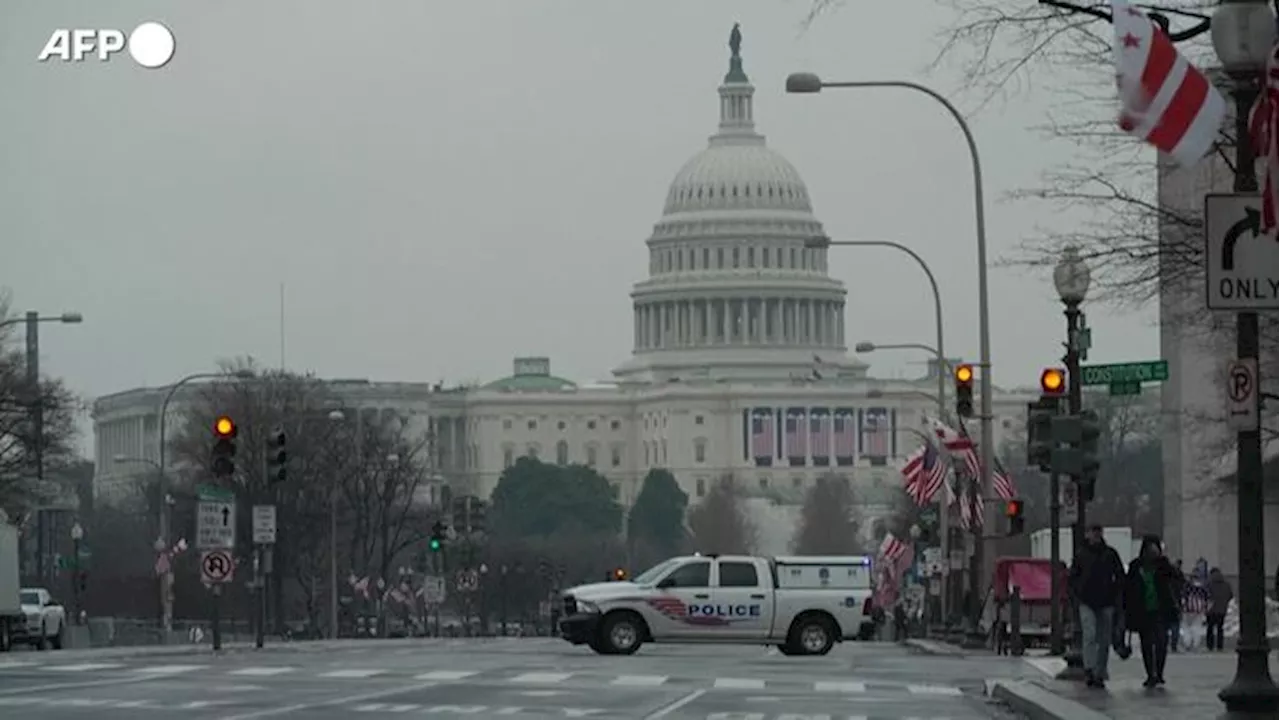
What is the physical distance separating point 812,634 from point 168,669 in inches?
628


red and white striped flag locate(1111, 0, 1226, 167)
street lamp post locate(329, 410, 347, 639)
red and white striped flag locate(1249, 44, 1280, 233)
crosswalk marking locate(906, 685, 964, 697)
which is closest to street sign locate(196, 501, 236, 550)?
crosswalk marking locate(906, 685, 964, 697)

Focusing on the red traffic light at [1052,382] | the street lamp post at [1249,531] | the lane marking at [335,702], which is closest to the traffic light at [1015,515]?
the red traffic light at [1052,382]

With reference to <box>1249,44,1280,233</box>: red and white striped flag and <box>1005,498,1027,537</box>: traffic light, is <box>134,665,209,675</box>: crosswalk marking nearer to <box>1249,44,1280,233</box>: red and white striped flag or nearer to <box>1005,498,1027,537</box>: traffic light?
<box>1005,498,1027,537</box>: traffic light

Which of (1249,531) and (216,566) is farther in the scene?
(216,566)

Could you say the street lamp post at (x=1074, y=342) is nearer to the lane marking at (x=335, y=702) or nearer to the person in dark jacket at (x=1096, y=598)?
the person in dark jacket at (x=1096, y=598)

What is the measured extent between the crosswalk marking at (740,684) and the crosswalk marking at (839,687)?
0.65 m

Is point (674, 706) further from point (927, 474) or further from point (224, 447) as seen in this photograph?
point (927, 474)

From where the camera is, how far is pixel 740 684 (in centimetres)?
3775

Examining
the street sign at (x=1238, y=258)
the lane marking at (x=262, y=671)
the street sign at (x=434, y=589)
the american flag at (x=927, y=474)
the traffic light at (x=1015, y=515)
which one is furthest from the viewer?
the street sign at (x=434, y=589)

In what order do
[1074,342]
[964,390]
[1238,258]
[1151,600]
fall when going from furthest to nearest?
[964,390], [1074,342], [1151,600], [1238,258]

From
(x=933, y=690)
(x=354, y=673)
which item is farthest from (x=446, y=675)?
(x=933, y=690)

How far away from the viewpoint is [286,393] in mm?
119500

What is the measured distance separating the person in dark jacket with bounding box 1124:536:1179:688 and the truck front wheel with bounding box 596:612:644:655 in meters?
16.7

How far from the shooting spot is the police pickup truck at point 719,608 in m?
53.2
